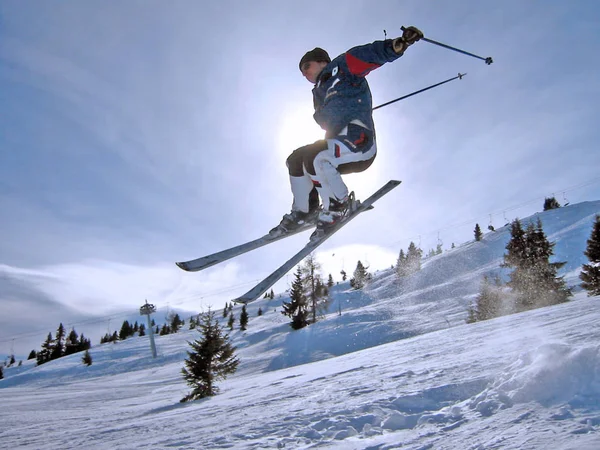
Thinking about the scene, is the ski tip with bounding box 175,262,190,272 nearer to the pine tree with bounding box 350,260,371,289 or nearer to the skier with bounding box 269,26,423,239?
the skier with bounding box 269,26,423,239

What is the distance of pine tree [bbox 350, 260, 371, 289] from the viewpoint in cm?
6914

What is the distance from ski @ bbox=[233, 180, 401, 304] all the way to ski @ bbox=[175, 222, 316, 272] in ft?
1.85

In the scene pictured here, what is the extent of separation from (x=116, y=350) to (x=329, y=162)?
Answer: 172 feet

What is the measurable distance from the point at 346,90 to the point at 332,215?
1486 millimetres

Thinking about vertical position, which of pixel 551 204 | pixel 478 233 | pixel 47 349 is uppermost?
pixel 551 204

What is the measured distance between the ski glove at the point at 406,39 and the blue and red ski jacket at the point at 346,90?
0.63 feet

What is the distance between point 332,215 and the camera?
4281mm

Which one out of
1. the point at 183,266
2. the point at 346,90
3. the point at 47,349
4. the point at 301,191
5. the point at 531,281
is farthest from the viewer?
the point at 47,349

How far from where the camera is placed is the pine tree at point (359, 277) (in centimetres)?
6914

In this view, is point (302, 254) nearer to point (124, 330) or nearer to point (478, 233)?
point (478, 233)

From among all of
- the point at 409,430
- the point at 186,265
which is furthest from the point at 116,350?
the point at 409,430

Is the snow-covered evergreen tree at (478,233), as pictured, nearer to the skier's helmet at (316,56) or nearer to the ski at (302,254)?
the ski at (302,254)

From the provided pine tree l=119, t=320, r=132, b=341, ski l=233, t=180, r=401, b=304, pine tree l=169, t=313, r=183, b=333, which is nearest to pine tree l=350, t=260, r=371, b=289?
pine tree l=169, t=313, r=183, b=333

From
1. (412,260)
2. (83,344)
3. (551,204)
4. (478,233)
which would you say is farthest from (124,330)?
(551,204)
